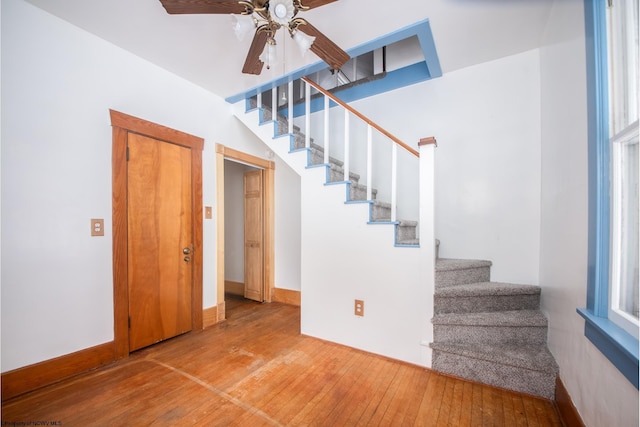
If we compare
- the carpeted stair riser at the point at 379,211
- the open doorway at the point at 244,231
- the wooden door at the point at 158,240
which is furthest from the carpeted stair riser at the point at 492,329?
the open doorway at the point at 244,231

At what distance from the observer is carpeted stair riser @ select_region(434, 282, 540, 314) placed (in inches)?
81.7

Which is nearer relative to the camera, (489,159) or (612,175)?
(612,175)

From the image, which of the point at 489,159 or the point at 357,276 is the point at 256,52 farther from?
the point at 489,159

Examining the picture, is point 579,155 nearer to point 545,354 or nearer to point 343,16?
point 545,354

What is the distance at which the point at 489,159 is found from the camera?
98.4 inches

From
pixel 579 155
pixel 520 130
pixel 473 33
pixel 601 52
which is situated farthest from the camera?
pixel 520 130

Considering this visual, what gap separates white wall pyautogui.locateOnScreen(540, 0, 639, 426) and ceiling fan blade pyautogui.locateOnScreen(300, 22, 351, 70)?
133 centimetres

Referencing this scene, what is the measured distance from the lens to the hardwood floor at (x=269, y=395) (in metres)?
1.49

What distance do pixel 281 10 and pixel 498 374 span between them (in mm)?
2629

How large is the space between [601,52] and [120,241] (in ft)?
10.6

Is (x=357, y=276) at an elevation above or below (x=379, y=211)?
below

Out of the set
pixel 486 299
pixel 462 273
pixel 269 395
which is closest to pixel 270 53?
pixel 269 395

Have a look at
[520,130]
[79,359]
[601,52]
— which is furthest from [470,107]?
Result: [79,359]

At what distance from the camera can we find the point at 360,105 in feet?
10.8
